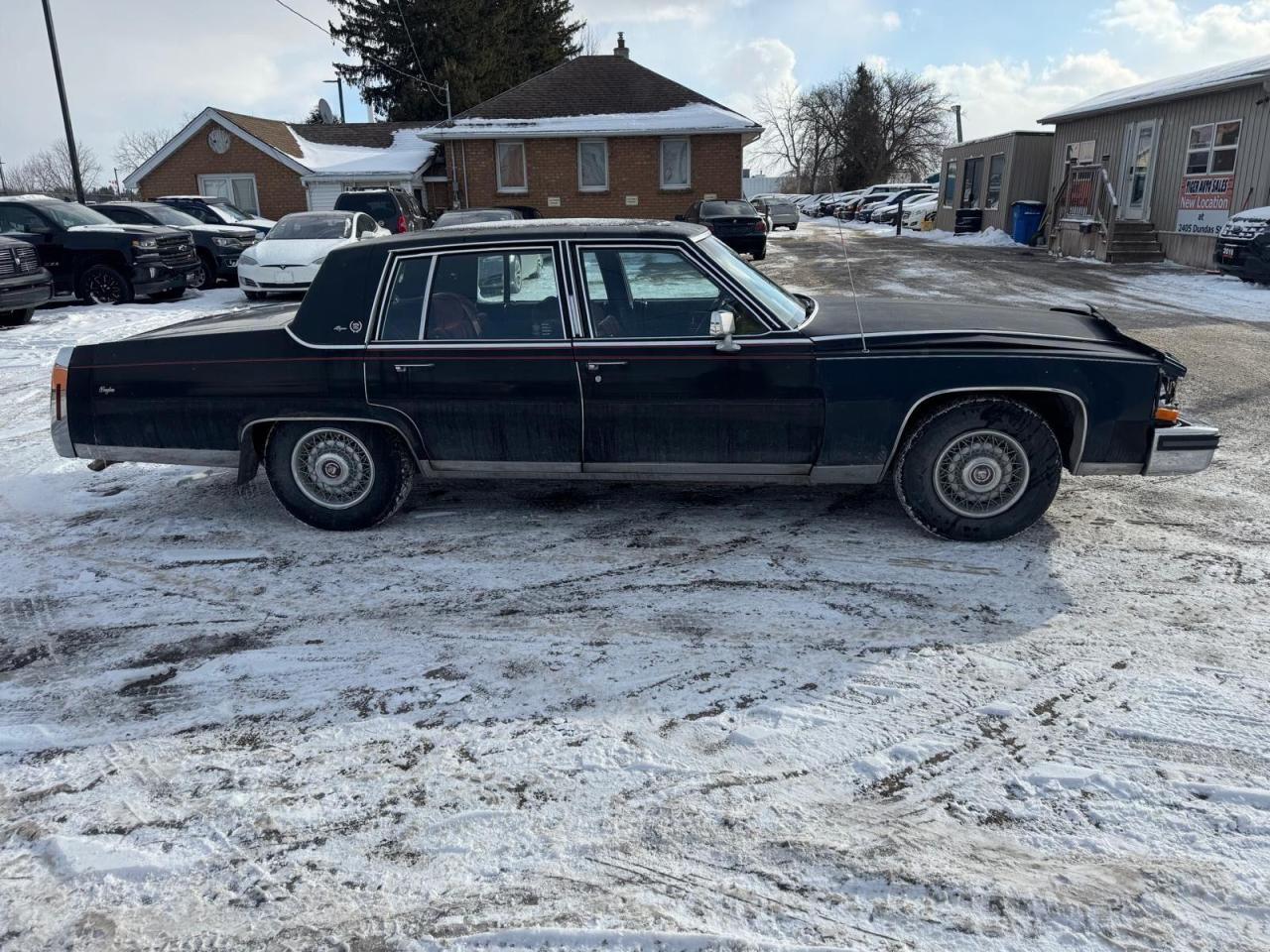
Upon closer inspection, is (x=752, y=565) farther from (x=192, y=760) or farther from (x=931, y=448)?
(x=192, y=760)

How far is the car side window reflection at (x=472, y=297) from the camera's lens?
15.8 ft

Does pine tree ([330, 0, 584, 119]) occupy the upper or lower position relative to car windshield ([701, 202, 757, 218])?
upper

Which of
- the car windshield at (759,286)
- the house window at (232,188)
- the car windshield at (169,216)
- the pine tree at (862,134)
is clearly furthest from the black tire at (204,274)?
the pine tree at (862,134)

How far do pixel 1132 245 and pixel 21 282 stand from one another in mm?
21406

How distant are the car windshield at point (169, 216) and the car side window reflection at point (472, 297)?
50.8 ft

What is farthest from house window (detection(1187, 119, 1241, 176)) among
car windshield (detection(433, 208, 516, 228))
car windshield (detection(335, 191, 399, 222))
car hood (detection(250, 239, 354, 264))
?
car hood (detection(250, 239, 354, 264))

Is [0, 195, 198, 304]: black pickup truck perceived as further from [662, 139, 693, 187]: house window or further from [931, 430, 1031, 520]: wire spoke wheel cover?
[662, 139, 693, 187]: house window

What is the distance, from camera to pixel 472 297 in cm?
489

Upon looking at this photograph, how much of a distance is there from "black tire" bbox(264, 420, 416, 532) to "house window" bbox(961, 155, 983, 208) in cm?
2955

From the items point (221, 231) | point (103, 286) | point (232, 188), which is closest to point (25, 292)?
point (103, 286)

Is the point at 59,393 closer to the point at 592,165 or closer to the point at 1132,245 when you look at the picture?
the point at 1132,245

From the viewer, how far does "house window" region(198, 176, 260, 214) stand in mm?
31438

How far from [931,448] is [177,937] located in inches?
148

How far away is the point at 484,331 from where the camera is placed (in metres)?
4.83
